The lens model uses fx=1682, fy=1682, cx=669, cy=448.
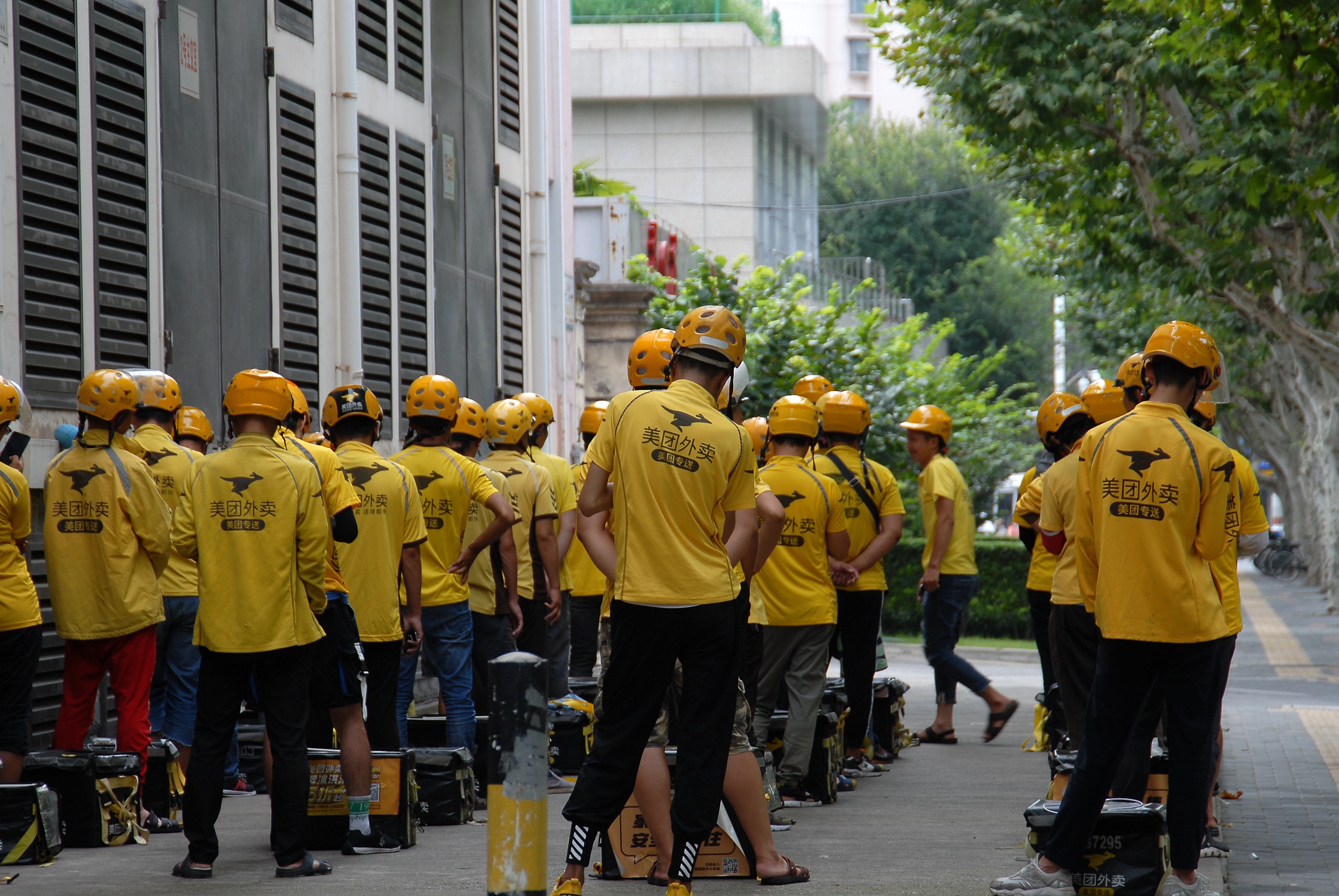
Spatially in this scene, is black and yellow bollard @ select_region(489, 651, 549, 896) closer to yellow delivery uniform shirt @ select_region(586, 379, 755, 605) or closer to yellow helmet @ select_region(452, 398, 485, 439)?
yellow delivery uniform shirt @ select_region(586, 379, 755, 605)

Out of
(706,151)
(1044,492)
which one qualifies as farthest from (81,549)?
(706,151)

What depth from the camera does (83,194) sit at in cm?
906

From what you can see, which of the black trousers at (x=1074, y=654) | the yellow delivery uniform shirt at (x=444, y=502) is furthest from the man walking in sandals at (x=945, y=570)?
the yellow delivery uniform shirt at (x=444, y=502)

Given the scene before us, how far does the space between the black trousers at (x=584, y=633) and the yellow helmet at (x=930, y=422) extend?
236 centimetres

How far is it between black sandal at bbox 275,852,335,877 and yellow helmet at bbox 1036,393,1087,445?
4.19m

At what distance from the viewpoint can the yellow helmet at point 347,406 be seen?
7.63 meters

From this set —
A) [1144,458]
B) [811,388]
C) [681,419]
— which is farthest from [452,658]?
[1144,458]

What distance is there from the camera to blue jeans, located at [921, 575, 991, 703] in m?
11.2

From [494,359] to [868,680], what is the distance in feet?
24.0

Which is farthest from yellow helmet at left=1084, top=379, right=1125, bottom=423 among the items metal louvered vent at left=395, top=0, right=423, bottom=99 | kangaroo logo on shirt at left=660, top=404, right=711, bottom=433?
metal louvered vent at left=395, top=0, right=423, bottom=99

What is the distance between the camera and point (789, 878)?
6.31 meters

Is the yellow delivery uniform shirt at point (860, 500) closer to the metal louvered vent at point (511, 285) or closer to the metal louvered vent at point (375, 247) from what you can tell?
the metal louvered vent at point (375, 247)

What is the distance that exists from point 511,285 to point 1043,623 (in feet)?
27.5

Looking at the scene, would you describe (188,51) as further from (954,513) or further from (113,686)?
(954,513)
